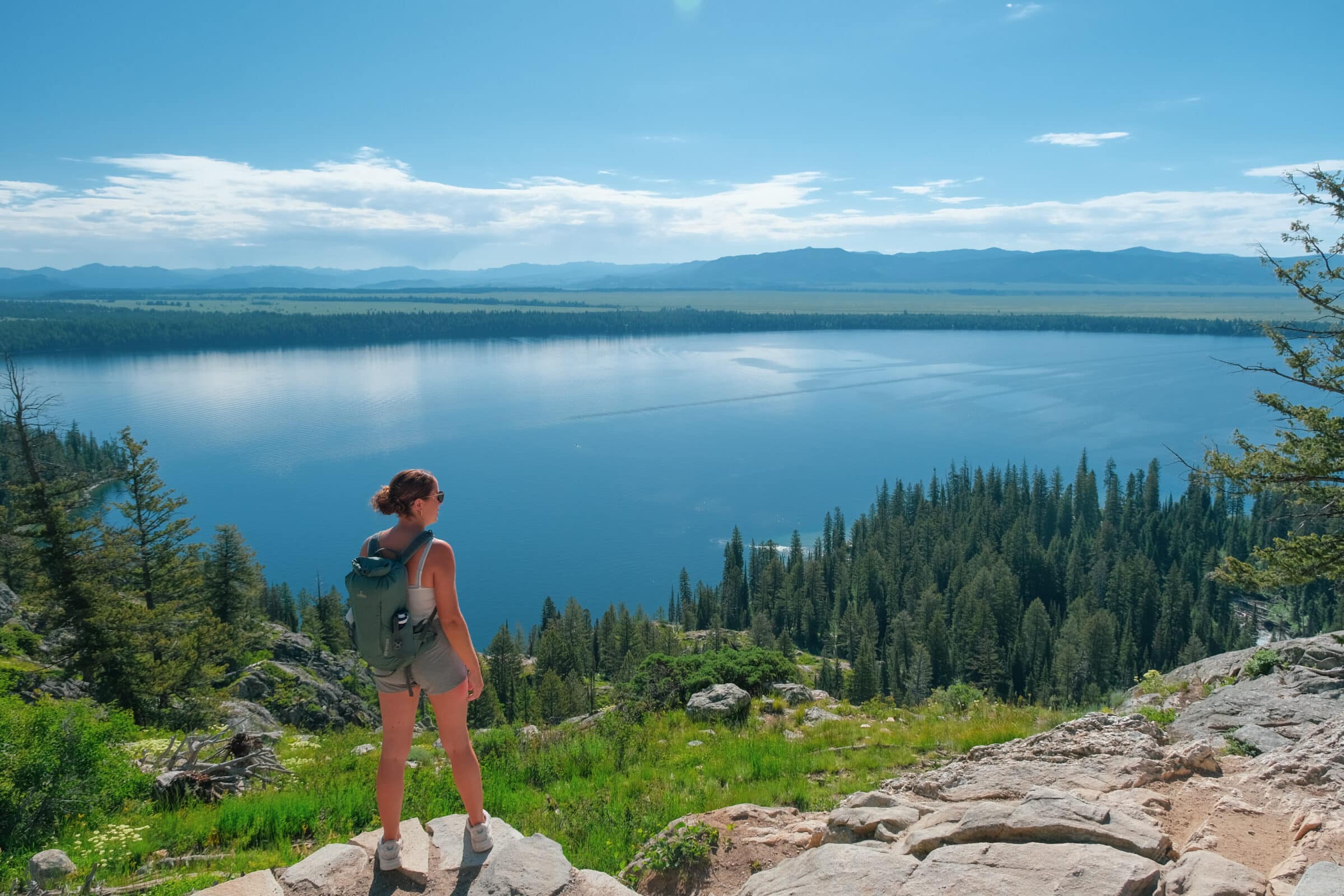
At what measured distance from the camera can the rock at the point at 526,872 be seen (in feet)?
15.1

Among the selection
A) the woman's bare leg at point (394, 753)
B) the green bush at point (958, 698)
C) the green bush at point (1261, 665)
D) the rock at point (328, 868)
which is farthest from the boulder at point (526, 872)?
the green bush at point (1261, 665)

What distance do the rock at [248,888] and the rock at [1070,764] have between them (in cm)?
455

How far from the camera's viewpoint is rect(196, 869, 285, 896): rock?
4.58 m

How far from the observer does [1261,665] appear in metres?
10.1

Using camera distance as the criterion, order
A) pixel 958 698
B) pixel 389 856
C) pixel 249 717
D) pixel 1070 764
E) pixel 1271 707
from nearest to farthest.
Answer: pixel 389 856 < pixel 1070 764 < pixel 1271 707 < pixel 958 698 < pixel 249 717

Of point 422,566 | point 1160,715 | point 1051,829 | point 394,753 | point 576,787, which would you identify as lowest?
point 1160,715

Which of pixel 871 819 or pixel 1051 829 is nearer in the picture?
pixel 1051 829

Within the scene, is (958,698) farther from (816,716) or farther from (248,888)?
(248,888)

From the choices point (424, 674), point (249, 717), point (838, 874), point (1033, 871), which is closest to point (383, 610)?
point (424, 674)

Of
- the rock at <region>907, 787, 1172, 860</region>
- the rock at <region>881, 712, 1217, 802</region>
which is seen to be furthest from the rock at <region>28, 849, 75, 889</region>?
the rock at <region>881, 712, 1217, 802</region>

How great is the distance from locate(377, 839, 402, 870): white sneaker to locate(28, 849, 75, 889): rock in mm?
1914

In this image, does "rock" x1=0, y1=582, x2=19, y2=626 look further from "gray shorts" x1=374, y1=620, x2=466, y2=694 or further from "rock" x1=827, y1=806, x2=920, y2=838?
"rock" x1=827, y1=806, x2=920, y2=838

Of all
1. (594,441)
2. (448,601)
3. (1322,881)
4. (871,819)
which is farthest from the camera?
(594,441)

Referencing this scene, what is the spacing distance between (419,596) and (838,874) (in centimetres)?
287
